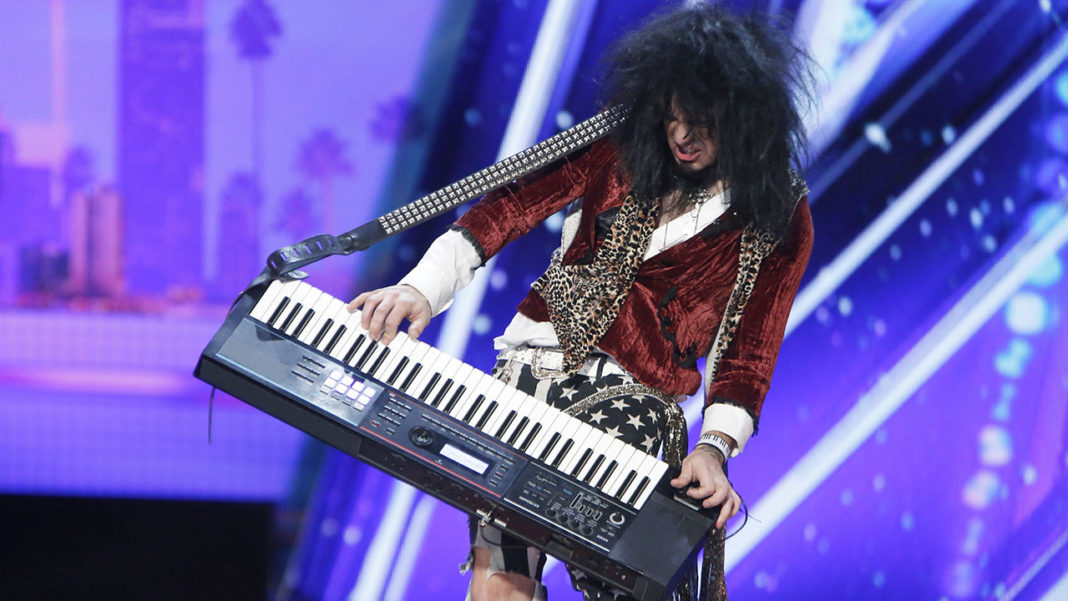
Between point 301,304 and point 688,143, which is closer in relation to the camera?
point 301,304

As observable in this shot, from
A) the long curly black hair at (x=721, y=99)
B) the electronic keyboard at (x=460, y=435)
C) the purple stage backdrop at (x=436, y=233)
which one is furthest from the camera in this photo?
the purple stage backdrop at (x=436, y=233)

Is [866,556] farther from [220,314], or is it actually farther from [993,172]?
[220,314]

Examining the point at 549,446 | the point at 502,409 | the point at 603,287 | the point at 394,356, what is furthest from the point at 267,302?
the point at 603,287

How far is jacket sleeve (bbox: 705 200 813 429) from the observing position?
6.59 ft

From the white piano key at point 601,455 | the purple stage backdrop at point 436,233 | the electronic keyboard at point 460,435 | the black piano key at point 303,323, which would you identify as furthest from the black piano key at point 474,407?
the purple stage backdrop at point 436,233

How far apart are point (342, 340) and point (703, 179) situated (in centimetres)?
79

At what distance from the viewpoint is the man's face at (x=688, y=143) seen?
1955mm

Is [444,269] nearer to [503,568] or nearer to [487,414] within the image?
[487,414]

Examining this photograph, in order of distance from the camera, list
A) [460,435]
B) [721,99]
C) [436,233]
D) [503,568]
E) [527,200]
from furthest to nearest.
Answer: [436,233], [527,200], [503,568], [721,99], [460,435]

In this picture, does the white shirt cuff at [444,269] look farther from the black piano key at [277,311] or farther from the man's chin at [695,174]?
the man's chin at [695,174]

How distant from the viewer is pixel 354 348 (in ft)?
5.94

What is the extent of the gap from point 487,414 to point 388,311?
26 centimetres

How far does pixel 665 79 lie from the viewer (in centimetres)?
194

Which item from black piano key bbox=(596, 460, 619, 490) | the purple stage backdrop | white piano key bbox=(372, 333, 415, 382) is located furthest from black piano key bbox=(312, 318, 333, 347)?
the purple stage backdrop
